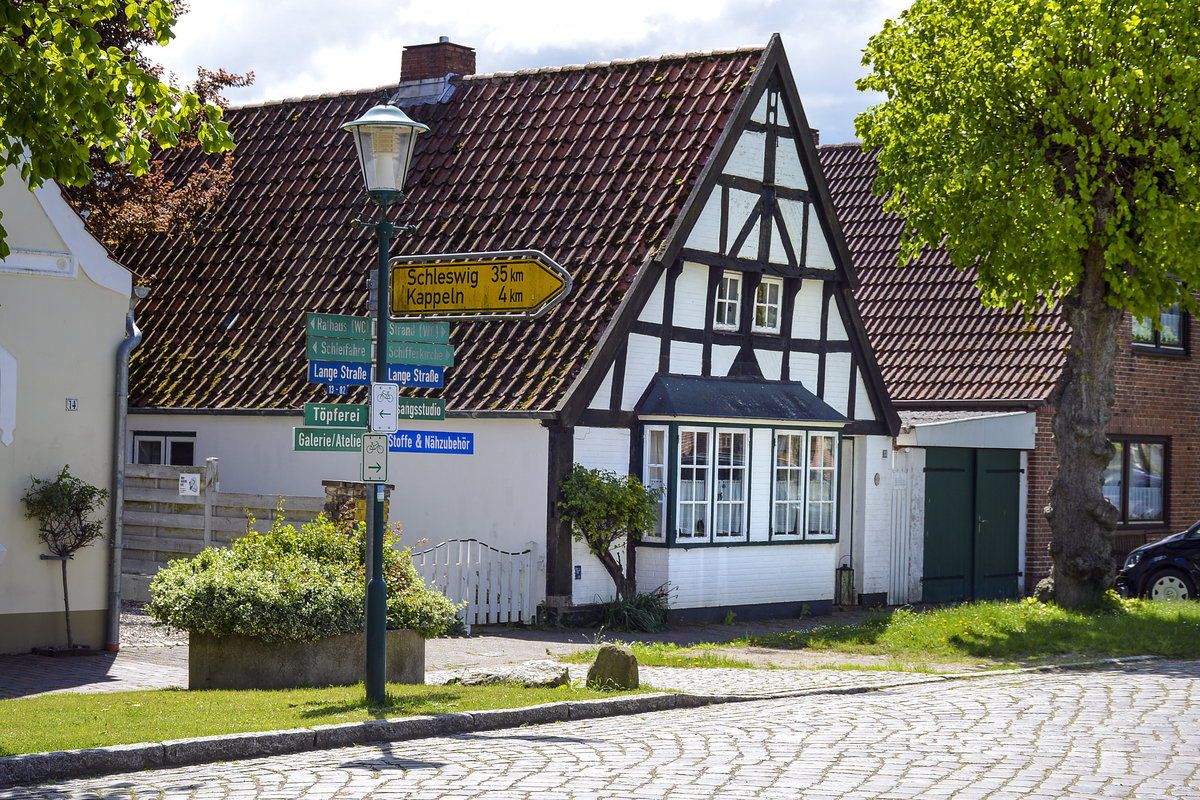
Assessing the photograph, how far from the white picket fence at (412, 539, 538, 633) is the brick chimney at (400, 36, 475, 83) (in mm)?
8918

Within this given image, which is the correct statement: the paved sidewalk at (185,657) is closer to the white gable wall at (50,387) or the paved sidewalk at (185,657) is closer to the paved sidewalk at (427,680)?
the paved sidewalk at (427,680)

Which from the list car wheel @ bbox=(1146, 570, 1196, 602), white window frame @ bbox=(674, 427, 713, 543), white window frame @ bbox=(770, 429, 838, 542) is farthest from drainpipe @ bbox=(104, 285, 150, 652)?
car wheel @ bbox=(1146, 570, 1196, 602)

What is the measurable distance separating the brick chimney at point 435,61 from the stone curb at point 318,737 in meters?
13.9

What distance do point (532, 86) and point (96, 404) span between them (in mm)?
9428

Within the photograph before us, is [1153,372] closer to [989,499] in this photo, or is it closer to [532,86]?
[989,499]

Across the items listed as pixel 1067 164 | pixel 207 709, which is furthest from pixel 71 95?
pixel 1067 164

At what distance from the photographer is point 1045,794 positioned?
8289mm

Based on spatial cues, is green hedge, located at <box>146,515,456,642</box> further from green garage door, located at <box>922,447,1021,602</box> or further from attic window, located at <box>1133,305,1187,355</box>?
attic window, located at <box>1133,305,1187,355</box>

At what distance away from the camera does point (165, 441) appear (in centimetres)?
2170

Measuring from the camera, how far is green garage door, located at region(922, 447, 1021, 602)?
74.8ft

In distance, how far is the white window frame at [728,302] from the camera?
2009 cm

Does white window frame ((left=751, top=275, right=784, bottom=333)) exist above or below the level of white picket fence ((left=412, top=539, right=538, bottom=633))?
above

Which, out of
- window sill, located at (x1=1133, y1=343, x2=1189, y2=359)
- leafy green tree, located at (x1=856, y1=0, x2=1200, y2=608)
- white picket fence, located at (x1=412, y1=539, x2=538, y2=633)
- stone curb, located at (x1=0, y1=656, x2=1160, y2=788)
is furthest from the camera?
window sill, located at (x1=1133, y1=343, x2=1189, y2=359)

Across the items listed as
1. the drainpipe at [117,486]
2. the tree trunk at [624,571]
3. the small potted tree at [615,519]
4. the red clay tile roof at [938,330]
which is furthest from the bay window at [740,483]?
the drainpipe at [117,486]
